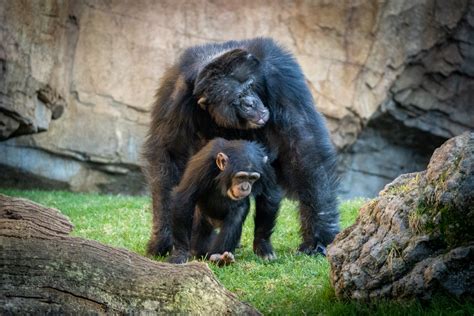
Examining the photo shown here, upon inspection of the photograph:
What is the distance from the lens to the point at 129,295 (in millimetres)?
4766

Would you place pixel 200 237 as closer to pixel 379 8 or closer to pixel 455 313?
pixel 455 313

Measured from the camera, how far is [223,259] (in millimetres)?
6992

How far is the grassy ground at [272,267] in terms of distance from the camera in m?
5.11

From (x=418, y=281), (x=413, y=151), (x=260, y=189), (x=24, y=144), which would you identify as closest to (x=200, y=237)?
(x=260, y=189)

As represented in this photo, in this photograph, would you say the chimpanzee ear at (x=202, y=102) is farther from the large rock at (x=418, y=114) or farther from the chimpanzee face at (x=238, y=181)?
the large rock at (x=418, y=114)

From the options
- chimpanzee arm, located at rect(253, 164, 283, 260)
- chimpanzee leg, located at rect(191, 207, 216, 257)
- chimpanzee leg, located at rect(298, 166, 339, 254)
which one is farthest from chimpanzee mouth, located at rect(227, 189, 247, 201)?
chimpanzee leg, located at rect(298, 166, 339, 254)

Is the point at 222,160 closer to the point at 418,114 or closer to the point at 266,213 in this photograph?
the point at 266,213

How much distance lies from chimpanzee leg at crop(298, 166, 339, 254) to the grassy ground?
277 millimetres

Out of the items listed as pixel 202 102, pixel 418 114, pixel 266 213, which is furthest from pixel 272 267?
pixel 418 114

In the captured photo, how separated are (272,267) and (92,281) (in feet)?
7.90

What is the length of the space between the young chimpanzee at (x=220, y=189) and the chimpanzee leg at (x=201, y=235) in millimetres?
270

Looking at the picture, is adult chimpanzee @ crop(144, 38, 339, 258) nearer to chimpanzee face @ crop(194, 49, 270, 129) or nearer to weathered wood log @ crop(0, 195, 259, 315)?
chimpanzee face @ crop(194, 49, 270, 129)

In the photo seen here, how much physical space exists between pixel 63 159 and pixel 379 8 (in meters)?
5.77

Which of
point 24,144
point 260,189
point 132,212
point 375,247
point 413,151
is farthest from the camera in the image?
point 413,151
